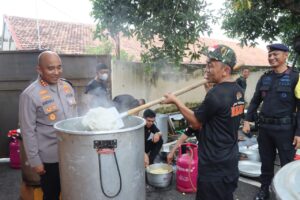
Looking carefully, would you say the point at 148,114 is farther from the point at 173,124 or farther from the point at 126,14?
the point at 173,124

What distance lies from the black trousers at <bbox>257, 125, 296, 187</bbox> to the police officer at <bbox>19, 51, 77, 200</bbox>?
8.32 feet

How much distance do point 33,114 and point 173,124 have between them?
5.19 meters

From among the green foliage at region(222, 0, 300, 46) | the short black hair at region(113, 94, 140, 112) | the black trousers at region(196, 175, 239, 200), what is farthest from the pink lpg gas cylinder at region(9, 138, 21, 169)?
the green foliage at region(222, 0, 300, 46)

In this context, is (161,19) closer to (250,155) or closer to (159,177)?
(159,177)

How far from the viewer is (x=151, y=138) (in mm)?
4965

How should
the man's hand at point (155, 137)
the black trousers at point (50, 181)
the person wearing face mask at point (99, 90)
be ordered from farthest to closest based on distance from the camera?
the man's hand at point (155, 137) → the person wearing face mask at point (99, 90) → the black trousers at point (50, 181)

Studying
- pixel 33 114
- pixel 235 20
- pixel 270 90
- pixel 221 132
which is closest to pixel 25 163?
pixel 33 114

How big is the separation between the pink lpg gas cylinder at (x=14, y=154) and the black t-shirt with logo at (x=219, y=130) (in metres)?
3.73

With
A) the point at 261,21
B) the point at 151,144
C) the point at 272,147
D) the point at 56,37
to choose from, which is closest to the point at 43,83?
the point at 151,144

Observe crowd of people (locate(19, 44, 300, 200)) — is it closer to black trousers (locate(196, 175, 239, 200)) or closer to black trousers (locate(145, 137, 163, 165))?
black trousers (locate(196, 175, 239, 200))

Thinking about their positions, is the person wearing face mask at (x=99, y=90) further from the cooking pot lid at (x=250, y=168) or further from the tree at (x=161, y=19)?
the cooking pot lid at (x=250, y=168)

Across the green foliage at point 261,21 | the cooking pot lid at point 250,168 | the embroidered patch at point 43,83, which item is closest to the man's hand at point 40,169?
the embroidered patch at point 43,83

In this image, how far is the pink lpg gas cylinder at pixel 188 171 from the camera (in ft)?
13.8

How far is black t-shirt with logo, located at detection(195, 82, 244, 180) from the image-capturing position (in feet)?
7.82
